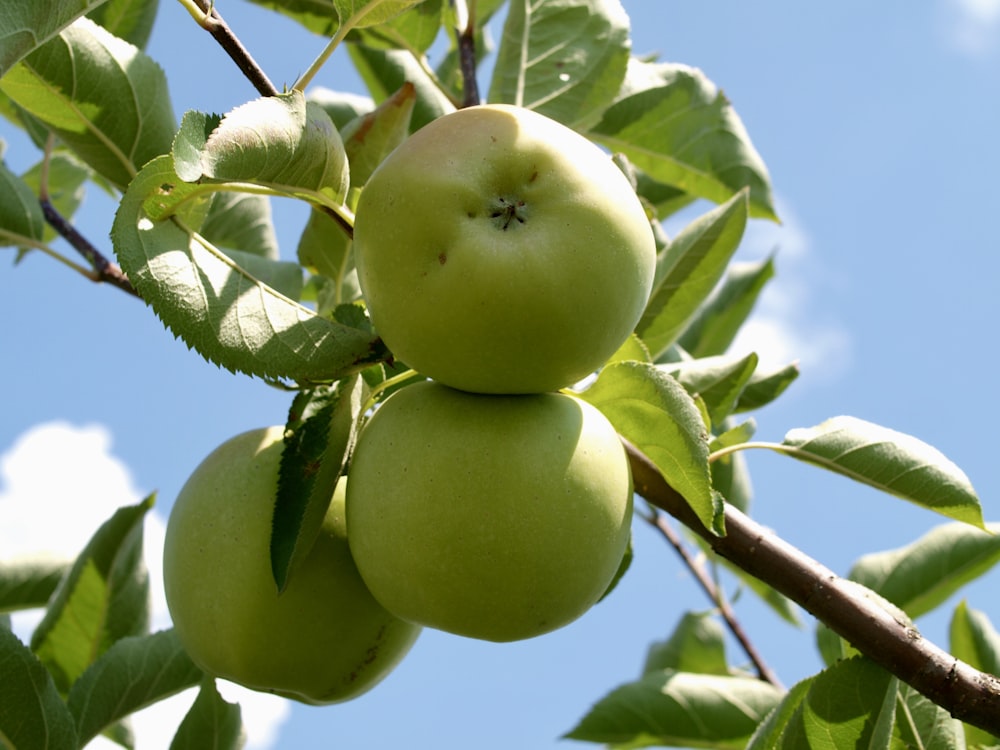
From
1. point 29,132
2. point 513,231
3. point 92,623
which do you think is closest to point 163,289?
point 513,231

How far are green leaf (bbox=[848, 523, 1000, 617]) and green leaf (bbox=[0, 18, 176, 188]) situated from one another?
61.7 inches

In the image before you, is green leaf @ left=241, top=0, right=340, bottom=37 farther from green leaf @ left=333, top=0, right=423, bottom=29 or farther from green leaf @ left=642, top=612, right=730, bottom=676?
green leaf @ left=642, top=612, right=730, bottom=676

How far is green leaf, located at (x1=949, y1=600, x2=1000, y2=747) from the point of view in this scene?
1.84 meters

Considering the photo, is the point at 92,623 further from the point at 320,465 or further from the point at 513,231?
the point at 513,231

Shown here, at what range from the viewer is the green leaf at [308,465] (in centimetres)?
120

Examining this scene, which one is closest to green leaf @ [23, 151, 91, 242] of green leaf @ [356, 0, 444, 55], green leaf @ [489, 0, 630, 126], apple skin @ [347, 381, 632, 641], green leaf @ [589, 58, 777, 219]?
green leaf @ [356, 0, 444, 55]

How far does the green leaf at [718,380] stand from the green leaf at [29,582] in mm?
1444

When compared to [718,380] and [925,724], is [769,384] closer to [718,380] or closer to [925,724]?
[718,380]

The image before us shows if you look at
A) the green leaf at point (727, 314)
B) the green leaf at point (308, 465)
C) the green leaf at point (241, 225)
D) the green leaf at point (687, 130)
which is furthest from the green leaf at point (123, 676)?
the green leaf at point (727, 314)

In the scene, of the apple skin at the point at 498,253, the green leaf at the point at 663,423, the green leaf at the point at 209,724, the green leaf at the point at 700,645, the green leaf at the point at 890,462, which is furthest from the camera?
the green leaf at the point at 700,645

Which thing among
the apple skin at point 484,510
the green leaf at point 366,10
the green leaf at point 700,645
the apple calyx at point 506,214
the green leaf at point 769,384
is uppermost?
the green leaf at point 366,10

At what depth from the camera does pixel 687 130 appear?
1988 millimetres

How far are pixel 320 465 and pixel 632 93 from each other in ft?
3.56

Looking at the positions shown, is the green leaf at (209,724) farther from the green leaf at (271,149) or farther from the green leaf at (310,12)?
the green leaf at (310,12)
